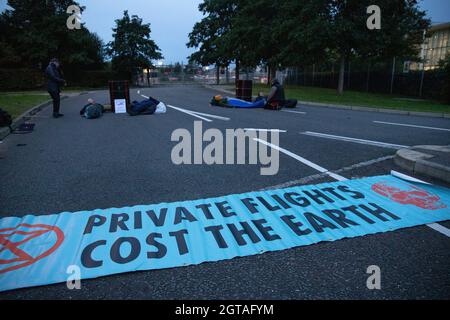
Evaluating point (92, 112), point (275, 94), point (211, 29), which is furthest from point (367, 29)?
point (211, 29)

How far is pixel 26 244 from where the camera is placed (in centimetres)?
285

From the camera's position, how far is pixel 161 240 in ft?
9.63

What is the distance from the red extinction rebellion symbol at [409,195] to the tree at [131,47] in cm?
4681

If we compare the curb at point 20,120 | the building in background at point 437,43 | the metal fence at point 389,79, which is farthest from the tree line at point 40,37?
the building in background at point 437,43

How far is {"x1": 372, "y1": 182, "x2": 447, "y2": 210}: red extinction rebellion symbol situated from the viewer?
3692 millimetres

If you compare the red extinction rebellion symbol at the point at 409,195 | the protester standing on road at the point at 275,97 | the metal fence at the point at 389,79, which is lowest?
the red extinction rebellion symbol at the point at 409,195

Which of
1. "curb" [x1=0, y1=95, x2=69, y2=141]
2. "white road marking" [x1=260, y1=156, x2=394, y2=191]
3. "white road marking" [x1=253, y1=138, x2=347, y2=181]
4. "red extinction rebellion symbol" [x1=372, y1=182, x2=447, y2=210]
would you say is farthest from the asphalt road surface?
"red extinction rebellion symbol" [x1=372, y1=182, x2=447, y2=210]

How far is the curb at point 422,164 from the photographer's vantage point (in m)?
4.52

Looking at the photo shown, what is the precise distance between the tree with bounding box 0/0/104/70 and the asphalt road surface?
31.6m

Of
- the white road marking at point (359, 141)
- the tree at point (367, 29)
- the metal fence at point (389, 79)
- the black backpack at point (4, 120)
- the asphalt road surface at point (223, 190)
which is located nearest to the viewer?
the asphalt road surface at point (223, 190)

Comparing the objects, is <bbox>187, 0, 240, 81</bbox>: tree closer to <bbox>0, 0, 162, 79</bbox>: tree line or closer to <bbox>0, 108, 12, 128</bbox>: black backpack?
<bbox>0, 0, 162, 79</bbox>: tree line

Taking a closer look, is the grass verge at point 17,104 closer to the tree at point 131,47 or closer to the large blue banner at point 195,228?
the large blue banner at point 195,228

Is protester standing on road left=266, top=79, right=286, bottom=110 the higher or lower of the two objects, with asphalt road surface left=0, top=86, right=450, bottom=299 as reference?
higher
